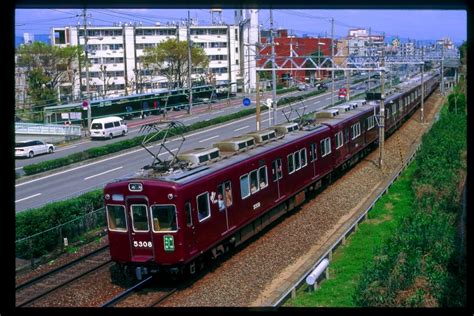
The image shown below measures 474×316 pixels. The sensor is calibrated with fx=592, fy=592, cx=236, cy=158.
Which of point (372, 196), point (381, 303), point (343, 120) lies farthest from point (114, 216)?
point (343, 120)

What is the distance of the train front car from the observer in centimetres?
672

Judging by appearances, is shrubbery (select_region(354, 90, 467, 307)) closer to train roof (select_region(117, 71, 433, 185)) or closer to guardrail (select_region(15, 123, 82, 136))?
train roof (select_region(117, 71, 433, 185))

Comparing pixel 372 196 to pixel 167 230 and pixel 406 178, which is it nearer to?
pixel 406 178

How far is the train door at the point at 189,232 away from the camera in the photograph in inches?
268

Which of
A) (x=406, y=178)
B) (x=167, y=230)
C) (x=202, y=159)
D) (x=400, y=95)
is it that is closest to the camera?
(x=167, y=230)

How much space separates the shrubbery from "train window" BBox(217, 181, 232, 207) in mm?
2077

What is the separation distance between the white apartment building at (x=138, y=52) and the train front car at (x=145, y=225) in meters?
16.7

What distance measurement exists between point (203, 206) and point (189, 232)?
47 centimetres

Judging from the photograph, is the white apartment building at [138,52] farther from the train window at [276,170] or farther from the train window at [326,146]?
the train window at [276,170]

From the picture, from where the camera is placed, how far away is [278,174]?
963 centimetres

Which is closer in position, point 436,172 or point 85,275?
point 85,275

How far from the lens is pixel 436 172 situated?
11102 mm

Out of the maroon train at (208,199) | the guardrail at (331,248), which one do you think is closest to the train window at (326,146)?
the maroon train at (208,199)

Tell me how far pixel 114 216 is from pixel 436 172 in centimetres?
660
